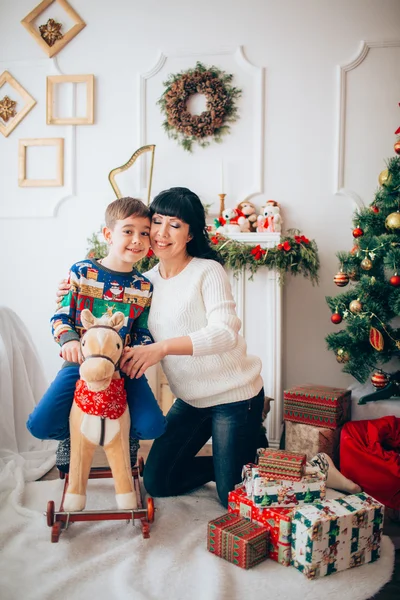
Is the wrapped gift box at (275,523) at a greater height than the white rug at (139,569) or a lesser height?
greater

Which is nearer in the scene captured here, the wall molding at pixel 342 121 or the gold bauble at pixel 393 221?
the gold bauble at pixel 393 221

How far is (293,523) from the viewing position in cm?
167

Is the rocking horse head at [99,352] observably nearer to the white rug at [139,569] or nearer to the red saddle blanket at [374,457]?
the white rug at [139,569]

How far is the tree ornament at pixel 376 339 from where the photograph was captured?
102 inches

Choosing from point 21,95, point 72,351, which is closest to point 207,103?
point 21,95

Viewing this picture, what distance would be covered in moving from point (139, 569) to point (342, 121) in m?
2.77

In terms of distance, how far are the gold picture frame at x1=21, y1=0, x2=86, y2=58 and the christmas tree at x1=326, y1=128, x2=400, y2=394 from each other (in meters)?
2.28

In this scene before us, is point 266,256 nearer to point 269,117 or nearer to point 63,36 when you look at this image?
point 269,117

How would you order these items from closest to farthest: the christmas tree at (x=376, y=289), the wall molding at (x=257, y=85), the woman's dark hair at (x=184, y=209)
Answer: the woman's dark hair at (x=184, y=209), the christmas tree at (x=376, y=289), the wall molding at (x=257, y=85)

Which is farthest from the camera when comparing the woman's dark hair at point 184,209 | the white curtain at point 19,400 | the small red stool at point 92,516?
the white curtain at point 19,400

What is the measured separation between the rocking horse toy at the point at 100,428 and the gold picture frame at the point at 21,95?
8.19 ft

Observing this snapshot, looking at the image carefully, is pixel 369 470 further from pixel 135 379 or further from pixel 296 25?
pixel 296 25

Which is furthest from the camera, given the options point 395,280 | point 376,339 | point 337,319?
point 337,319

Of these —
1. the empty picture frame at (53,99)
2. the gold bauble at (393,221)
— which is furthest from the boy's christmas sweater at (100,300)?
the empty picture frame at (53,99)
